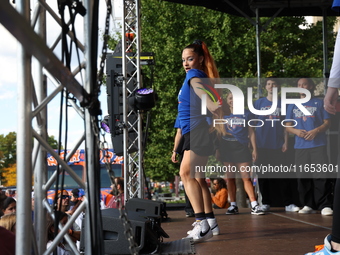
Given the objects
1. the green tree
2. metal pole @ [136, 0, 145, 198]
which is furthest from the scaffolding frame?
the green tree

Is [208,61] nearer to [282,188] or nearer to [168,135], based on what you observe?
[282,188]

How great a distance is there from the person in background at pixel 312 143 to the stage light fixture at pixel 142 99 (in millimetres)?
1983

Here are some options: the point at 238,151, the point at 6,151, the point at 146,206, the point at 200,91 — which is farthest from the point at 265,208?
the point at 6,151

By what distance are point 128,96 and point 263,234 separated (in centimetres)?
349

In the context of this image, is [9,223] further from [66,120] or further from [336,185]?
[336,185]

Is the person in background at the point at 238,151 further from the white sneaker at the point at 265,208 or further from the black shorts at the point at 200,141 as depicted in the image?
the black shorts at the point at 200,141

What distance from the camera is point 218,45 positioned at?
67.3ft

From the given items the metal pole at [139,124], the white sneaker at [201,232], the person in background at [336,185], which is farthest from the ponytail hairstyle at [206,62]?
the metal pole at [139,124]

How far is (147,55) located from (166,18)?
1276 cm

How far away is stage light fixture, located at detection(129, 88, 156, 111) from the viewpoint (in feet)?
25.0

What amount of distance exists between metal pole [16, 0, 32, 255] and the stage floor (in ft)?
6.53

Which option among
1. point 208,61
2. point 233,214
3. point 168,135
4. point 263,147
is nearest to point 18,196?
point 208,61

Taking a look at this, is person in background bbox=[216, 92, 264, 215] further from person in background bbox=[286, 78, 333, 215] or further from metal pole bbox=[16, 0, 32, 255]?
metal pole bbox=[16, 0, 32, 255]

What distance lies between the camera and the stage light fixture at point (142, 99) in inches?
301
